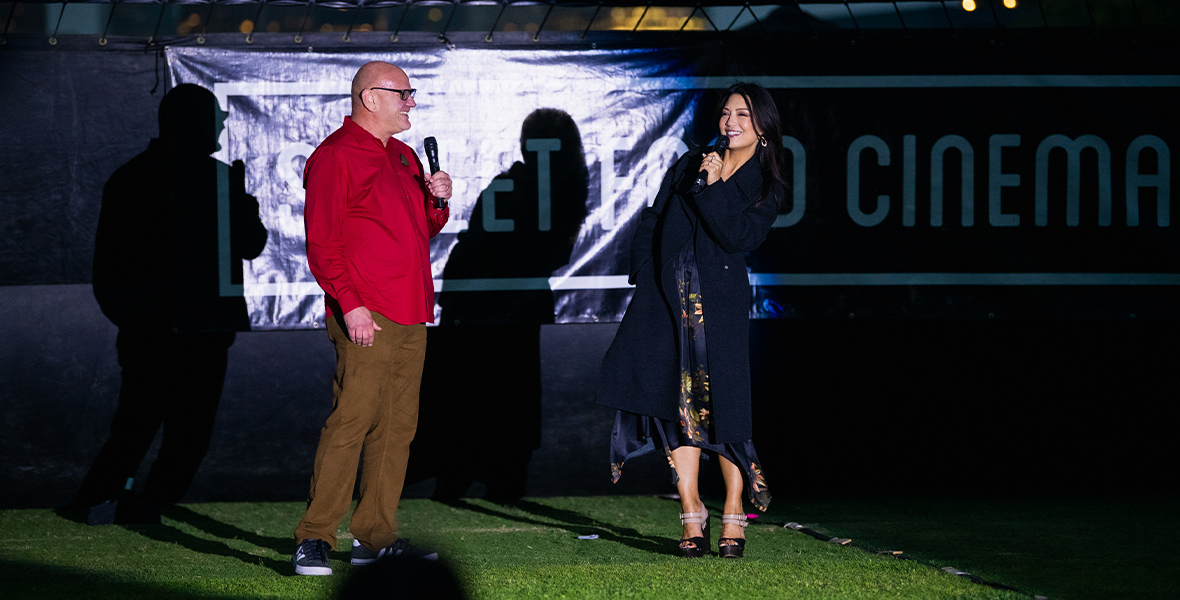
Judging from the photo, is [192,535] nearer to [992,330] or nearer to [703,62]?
[703,62]

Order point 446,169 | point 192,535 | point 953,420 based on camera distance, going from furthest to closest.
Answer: point 953,420, point 446,169, point 192,535

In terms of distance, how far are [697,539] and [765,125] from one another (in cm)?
147

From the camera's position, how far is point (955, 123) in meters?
5.22

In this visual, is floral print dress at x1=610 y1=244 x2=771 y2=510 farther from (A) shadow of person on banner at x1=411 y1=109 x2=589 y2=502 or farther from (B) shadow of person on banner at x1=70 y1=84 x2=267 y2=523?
(B) shadow of person on banner at x1=70 y1=84 x2=267 y2=523

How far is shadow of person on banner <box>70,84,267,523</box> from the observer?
498cm

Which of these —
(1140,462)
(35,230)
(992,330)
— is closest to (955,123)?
(992,330)

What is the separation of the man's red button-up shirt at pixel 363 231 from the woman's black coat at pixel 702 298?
75 cm

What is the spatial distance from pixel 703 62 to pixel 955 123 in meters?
1.20

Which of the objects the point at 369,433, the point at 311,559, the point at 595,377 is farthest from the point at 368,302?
the point at 595,377

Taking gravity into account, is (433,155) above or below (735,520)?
above

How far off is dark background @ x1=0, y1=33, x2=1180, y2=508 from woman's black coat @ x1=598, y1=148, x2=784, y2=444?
1.38 metres

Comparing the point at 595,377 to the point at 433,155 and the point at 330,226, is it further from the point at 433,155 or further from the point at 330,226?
the point at 330,226

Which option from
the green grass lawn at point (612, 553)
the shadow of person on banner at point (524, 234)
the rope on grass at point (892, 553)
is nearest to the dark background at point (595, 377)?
the green grass lawn at point (612, 553)

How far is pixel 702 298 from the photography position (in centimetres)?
395
